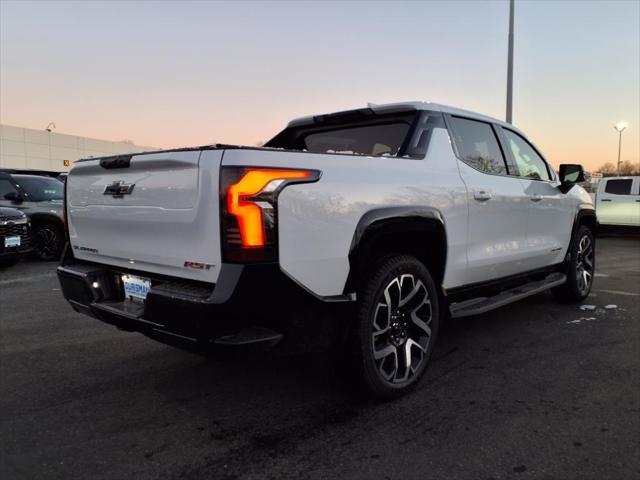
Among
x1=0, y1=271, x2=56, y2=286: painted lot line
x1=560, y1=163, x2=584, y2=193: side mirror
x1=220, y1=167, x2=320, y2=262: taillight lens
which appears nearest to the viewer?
x1=220, y1=167, x2=320, y2=262: taillight lens

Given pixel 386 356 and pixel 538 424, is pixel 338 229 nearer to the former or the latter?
pixel 386 356

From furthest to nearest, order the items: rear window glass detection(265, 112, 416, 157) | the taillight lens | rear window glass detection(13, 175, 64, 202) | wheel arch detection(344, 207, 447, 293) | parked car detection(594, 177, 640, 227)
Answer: parked car detection(594, 177, 640, 227)
rear window glass detection(13, 175, 64, 202)
rear window glass detection(265, 112, 416, 157)
wheel arch detection(344, 207, 447, 293)
the taillight lens

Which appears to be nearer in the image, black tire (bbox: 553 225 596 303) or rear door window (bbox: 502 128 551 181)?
rear door window (bbox: 502 128 551 181)

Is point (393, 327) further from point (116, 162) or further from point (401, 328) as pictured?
point (116, 162)

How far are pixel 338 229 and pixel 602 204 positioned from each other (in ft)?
48.4

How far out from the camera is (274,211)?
2297 mm

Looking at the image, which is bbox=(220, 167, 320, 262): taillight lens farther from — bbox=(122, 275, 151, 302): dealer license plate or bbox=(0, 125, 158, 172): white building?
bbox=(0, 125, 158, 172): white building

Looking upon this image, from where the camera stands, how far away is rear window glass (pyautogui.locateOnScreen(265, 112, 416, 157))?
3676 mm

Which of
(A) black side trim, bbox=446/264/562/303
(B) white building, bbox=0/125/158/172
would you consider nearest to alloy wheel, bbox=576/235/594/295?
(A) black side trim, bbox=446/264/562/303

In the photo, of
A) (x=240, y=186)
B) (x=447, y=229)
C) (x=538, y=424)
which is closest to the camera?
(x=240, y=186)

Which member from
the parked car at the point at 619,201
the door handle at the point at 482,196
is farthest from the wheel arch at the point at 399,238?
the parked car at the point at 619,201

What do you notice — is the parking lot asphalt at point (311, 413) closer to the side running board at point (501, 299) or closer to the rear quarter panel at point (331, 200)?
the side running board at point (501, 299)

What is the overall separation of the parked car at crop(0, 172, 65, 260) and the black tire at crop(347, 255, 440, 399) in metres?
8.59

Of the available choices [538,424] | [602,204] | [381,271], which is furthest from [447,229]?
[602,204]
